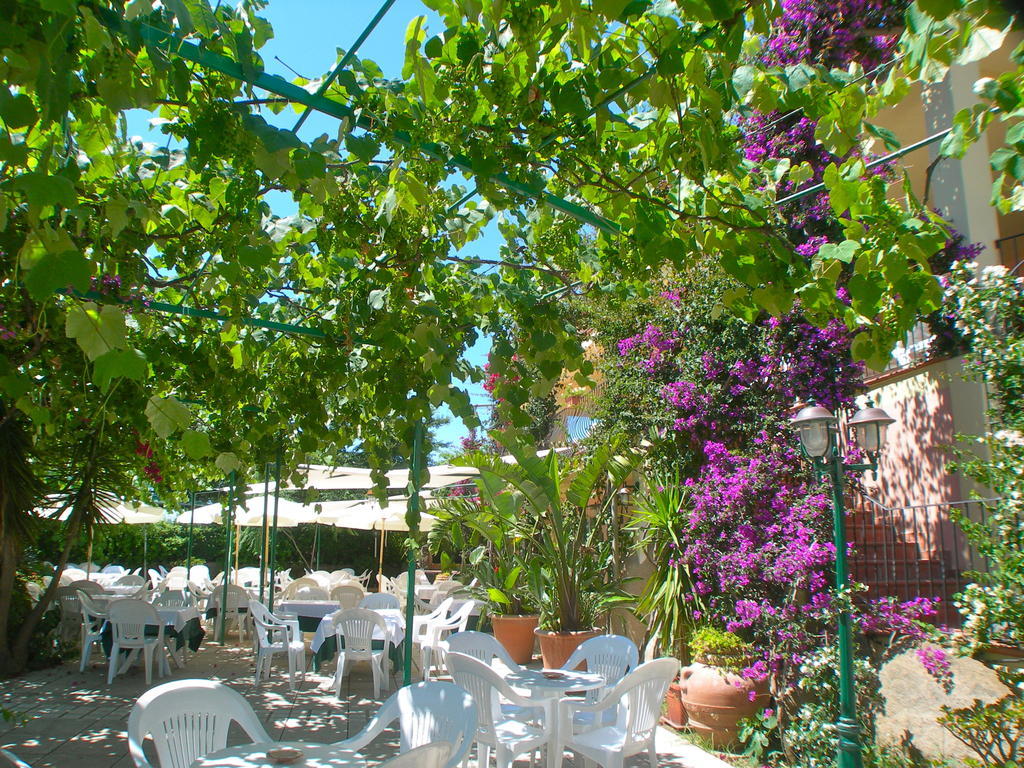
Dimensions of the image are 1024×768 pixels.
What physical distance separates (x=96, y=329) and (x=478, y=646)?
4.75 meters

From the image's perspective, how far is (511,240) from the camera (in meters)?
Answer: 4.13

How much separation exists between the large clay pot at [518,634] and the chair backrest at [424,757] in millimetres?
6660

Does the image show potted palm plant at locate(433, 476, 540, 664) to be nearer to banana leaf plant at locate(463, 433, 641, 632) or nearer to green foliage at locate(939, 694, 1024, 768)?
banana leaf plant at locate(463, 433, 641, 632)

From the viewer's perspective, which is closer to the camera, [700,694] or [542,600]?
[700,694]

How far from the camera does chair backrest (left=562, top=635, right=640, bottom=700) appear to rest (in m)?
6.04

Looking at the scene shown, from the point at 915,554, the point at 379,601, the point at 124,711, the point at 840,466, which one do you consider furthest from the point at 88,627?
the point at 915,554

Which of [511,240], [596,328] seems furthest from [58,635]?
[511,240]

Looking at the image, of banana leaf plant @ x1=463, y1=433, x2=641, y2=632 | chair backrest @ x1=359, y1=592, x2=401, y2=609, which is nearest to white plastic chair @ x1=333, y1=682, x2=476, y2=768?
banana leaf plant @ x1=463, y1=433, x2=641, y2=632

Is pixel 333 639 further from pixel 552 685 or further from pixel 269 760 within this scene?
pixel 269 760

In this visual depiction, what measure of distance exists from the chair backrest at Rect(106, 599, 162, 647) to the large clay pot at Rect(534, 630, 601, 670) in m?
4.34

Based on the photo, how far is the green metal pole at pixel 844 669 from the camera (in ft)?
15.3

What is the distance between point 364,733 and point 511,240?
2.63 m

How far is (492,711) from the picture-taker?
4.88 metres

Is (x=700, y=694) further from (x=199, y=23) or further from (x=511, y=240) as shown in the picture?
(x=199, y=23)
